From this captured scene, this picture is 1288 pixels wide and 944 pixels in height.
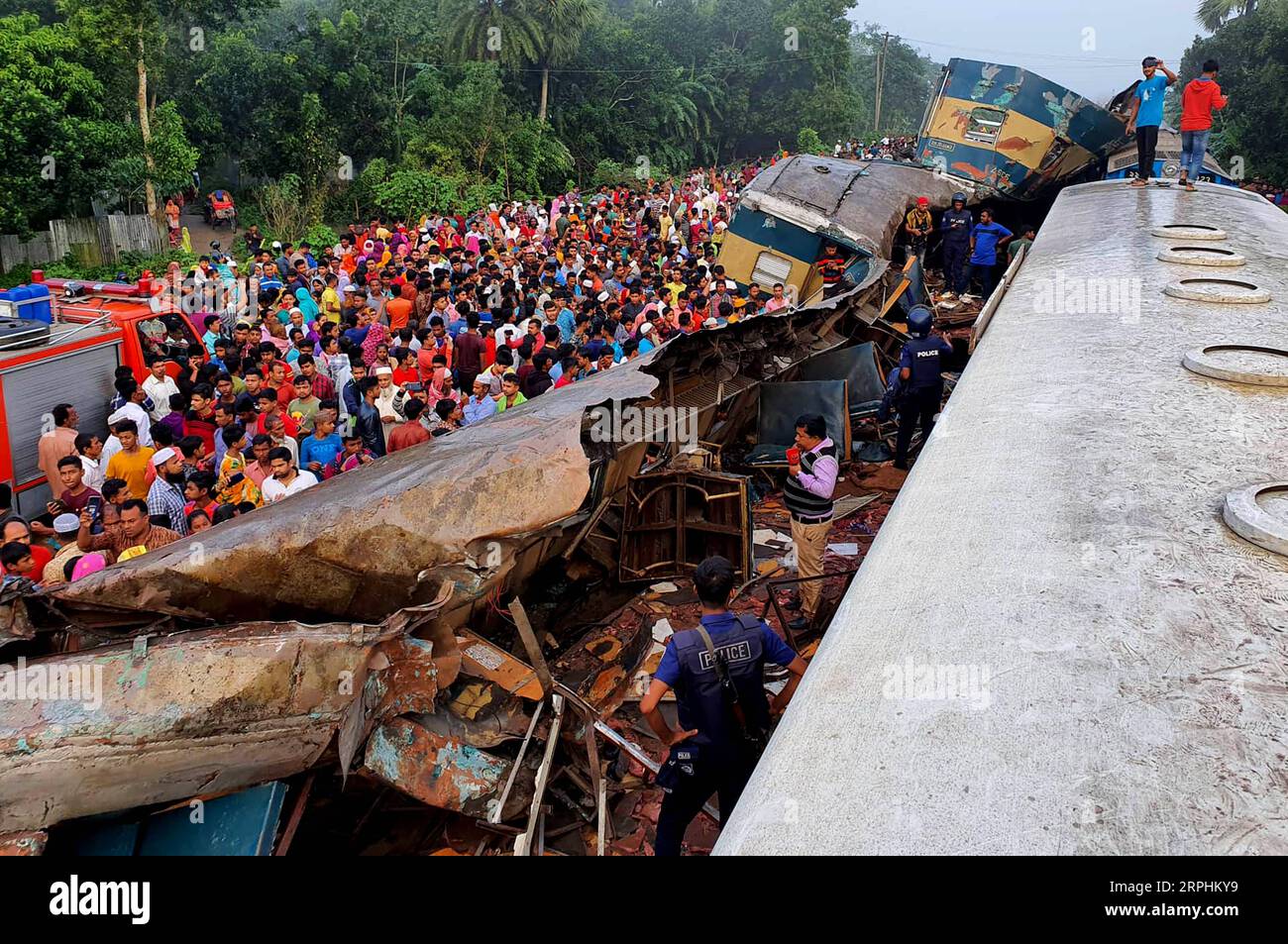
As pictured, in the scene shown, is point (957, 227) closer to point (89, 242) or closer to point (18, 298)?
point (18, 298)

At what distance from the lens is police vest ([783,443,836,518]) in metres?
6.61

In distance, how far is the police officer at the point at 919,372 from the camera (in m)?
9.02

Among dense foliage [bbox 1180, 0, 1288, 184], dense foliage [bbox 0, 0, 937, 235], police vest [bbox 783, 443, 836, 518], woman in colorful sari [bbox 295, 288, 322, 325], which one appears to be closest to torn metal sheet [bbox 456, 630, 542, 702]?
police vest [bbox 783, 443, 836, 518]

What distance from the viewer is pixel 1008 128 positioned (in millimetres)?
16328

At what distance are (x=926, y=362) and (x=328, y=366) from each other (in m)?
5.85

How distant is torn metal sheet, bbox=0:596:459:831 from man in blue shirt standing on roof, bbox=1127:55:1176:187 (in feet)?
36.7

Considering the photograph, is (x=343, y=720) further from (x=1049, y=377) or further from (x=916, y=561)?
(x=1049, y=377)

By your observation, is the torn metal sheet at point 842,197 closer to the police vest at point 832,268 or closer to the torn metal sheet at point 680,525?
the police vest at point 832,268

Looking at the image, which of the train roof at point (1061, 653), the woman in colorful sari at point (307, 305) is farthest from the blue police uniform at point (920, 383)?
the woman in colorful sari at point (307, 305)

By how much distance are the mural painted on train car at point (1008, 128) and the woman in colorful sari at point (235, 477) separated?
44.7 ft

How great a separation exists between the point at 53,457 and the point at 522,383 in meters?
3.90

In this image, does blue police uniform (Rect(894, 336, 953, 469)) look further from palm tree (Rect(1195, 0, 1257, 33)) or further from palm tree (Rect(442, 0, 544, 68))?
palm tree (Rect(1195, 0, 1257, 33))

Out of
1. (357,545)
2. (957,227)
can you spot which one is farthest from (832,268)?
(357,545)

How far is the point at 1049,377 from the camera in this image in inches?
240
